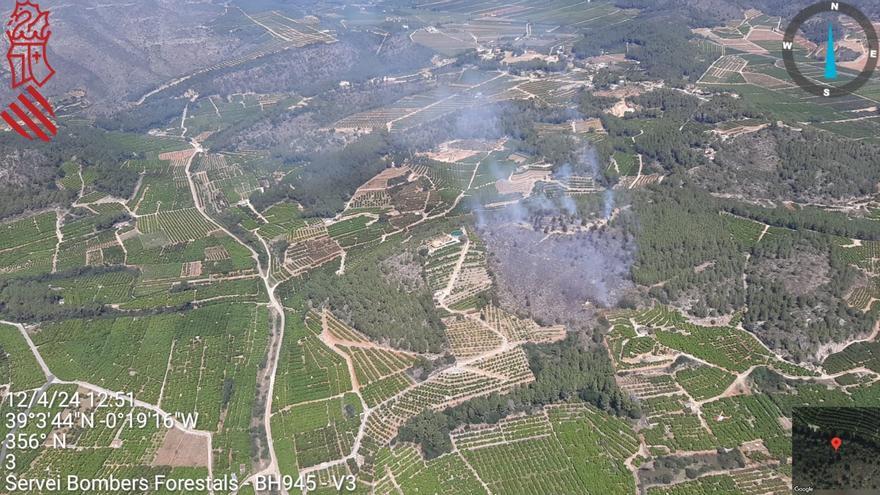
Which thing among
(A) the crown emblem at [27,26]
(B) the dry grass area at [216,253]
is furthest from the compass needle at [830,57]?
(A) the crown emblem at [27,26]

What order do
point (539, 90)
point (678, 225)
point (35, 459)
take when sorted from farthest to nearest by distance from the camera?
1. point (539, 90)
2. point (678, 225)
3. point (35, 459)

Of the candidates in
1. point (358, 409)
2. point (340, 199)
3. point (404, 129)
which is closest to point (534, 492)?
point (358, 409)

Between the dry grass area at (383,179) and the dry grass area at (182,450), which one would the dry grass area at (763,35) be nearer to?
the dry grass area at (383,179)

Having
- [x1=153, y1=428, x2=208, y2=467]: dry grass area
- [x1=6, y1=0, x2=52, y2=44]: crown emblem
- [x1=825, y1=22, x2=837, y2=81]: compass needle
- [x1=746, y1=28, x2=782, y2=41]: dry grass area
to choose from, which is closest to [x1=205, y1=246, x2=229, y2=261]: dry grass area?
[x1=153, y1=428, x2=208, y2=467]: dry grass area

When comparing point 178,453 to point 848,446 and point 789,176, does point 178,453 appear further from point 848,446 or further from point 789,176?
point 789,176

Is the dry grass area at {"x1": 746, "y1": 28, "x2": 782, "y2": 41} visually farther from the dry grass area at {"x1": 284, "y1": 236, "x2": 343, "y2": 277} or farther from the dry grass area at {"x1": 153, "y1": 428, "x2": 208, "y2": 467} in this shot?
the dry grass area at {"x1": 153, "y1": 428, "x2": 208, "y2": 467}
